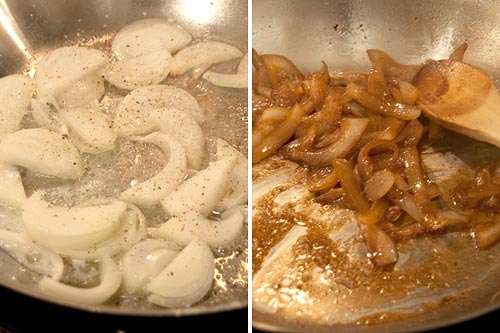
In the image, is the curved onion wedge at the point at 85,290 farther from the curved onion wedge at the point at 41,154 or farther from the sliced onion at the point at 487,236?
the sliced onion at the point at 487,236

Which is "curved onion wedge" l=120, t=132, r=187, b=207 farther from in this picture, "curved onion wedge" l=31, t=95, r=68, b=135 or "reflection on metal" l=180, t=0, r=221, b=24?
"reflection on metal" l=180, t=0, r=221, b=24

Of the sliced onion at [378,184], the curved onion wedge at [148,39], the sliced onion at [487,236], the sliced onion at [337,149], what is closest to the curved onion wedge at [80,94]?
the curved onion wedge at [148,39]

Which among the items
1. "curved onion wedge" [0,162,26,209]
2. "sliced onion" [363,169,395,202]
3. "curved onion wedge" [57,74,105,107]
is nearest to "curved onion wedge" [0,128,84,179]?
"curved onion wedge" [0,162,26,209]

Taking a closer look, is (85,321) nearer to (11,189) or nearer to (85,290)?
(85,290)

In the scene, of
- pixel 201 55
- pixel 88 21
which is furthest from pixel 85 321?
pixel 88 21

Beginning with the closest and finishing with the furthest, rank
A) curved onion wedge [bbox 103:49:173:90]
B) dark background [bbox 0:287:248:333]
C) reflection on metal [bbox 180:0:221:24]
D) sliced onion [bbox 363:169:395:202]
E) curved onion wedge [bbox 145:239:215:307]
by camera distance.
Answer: dark background [bbox 0:287:248:333]
curved onion wedge [bbox 145:239:215:307]
sliced onion [bbox 363:169:395:202]
curved onion wedge [bbox 103:49:173:90]
reflection on metal [bbox 180:0:221:24]

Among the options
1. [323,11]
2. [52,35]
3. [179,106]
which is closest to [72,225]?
[179,106]
